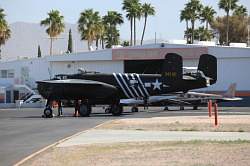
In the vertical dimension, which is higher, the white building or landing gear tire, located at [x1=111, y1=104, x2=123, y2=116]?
the white building

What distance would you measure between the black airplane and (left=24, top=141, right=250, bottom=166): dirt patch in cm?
2001

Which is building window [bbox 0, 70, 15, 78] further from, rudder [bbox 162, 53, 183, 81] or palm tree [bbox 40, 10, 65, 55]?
rudder [bbox 162, 53, 183, 81]

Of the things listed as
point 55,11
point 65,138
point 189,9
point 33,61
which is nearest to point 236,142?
point 65,138

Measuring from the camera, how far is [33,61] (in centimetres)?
7056

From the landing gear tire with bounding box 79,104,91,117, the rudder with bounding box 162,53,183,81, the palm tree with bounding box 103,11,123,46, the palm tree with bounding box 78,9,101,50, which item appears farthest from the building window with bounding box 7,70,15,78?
the rudder with bounding box 162,53,183,81

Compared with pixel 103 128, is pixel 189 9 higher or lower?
higher

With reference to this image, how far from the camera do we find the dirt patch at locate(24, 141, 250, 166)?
12.7 metres

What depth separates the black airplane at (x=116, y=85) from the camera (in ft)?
120

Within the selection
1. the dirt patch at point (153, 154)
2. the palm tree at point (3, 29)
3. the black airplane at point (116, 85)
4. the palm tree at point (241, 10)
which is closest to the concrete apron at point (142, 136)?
the dirt patch at point (153, 154)

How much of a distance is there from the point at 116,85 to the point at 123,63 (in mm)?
29067

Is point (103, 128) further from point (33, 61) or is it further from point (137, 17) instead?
point (137, 17)

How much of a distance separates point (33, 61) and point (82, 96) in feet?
114

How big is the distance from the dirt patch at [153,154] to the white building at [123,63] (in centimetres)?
4599

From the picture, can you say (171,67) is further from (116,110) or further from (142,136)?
(142,136)
